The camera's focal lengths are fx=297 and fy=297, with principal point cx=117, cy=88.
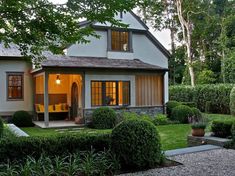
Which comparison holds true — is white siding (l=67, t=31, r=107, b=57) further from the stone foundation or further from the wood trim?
the stone foundation

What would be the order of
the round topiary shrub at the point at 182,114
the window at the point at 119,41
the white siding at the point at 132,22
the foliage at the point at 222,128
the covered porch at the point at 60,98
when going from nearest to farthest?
the foliage at the point at 222,128, the round topiary shrub at the point at 182,114, the covered porch at the point at 60,98, the window at the point at 119,41, the white siding at the point at 132,22

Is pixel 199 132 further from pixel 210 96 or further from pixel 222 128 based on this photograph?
pixel 210 96

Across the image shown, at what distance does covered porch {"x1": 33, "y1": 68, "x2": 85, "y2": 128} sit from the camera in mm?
17656

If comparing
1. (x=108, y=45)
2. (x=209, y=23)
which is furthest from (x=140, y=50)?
(x=209, y=23)

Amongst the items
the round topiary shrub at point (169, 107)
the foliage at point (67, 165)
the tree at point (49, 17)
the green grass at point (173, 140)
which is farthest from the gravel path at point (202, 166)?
the round topiary shrub at point (169, 107)

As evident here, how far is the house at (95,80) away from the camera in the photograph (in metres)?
17.0

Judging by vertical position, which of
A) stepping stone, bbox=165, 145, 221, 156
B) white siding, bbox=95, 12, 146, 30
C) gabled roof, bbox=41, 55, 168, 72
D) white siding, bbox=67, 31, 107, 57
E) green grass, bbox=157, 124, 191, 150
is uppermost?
white siding, bbox=95, 12, 146, 30

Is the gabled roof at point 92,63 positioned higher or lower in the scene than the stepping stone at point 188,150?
higher

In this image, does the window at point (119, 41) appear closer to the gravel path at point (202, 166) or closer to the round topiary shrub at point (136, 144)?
the gravel path at point (202, 166)

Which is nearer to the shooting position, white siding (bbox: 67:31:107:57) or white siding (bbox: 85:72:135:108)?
white siding (bbox: 85:72:135:108)

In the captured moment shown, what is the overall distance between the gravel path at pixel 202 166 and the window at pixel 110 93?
9509 mm

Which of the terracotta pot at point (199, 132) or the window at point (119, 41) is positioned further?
the window at point (119, 41)

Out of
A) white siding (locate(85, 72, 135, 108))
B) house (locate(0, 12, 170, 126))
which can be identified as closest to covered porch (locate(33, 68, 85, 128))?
house (locate(0, 12, 170, 126))

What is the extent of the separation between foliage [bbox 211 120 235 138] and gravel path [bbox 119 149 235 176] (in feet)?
5.11
